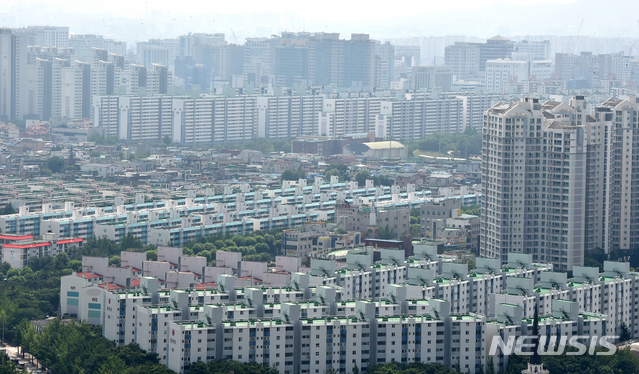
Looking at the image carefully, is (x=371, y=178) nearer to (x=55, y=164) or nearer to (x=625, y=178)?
(x=55, y=164)

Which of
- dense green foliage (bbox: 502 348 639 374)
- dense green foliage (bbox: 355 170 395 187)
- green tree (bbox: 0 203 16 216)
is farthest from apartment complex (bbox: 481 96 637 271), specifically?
dense green foliage (bbox: 355 170 395 187)

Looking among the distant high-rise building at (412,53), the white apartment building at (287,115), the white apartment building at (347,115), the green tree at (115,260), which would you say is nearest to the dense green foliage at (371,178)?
the white apartment building at (347,115)

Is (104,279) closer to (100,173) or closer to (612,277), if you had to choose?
(612,277)

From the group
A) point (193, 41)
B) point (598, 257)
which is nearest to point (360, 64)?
point (193, 41)

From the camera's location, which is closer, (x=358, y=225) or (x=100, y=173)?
(x=358, y=225)

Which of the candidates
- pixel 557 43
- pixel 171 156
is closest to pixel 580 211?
pixel 171 156

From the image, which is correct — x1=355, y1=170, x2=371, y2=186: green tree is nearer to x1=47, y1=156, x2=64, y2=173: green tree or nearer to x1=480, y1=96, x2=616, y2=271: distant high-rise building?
x1=47, y1=156, x2=64, y2=173: green tree

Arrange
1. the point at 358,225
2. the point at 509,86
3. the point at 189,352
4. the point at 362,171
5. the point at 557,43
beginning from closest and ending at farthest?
1. the point at 189,352
2. the point at 358,225
3. the point at 362,171
4. the point at 509,86
5. the point at 557,43
